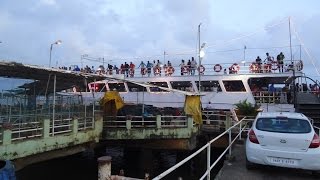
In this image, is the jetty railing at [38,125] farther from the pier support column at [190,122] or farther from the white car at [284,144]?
the white car at [284,144]

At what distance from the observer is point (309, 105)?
72.1 ft

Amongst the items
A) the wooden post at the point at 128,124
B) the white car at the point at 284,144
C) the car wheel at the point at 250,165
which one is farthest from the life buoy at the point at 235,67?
the car wheel at the point at 250,165

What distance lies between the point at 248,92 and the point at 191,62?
5557 millimetres

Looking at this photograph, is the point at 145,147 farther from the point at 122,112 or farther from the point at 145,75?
the point at 145,75

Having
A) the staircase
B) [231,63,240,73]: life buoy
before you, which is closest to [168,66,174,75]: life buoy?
[231,63,240,73]: life buoy

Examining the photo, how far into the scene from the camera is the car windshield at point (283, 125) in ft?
28.7

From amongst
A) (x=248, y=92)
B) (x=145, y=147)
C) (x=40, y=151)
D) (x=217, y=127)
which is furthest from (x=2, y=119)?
(x=248, y=92)

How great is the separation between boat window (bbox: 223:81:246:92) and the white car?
1952cm

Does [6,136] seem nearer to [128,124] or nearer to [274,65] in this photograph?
[128,124]

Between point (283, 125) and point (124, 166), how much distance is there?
14.2 meters

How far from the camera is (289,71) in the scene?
27.2 m

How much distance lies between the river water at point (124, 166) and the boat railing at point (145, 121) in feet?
4.70

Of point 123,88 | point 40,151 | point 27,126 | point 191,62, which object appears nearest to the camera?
point 40,151

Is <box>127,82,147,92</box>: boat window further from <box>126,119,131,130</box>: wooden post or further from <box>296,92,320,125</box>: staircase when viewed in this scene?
<box>126,119,131,130</box>: wooden post
